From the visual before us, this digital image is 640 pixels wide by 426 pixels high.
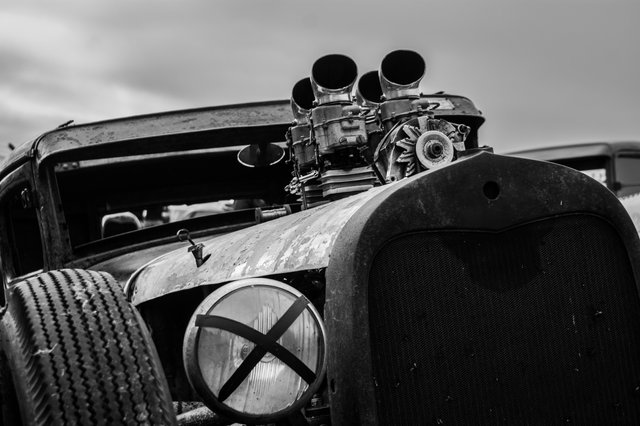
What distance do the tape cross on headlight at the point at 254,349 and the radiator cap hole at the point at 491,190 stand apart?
0.59 meters

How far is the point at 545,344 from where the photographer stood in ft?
6.80

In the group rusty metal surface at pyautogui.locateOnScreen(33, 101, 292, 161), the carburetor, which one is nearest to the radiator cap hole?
the carburetor

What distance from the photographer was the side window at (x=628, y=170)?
1238 cm

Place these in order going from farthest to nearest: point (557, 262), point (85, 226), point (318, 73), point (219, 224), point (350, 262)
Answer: point (85, 226)
point (219, 224)
point (318, 73)
point (557, 262)
point (350, 262)

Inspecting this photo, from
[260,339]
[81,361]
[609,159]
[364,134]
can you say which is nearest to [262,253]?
[260,339]

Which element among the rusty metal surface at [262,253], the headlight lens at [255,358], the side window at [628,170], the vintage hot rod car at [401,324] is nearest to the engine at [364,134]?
the rusty metal surface at [262,253]

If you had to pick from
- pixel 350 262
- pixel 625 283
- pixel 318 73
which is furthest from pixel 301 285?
pixel 318 73

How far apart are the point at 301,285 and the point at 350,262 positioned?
17.9 inches

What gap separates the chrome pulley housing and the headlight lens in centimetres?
117

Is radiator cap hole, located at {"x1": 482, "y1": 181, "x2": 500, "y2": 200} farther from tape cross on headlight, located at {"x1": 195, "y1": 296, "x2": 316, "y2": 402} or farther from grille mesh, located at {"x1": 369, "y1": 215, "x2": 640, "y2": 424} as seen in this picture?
tape cross on headlight, located at {"x1": 195, "y1": 296, "x2": 316, "y2": 402}

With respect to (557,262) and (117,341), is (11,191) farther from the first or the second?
(557,262)

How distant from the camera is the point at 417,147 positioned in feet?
9.89

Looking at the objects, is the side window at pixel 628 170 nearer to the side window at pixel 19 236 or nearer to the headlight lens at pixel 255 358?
the side window at pixel 19 236

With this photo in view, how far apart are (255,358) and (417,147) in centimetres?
131
